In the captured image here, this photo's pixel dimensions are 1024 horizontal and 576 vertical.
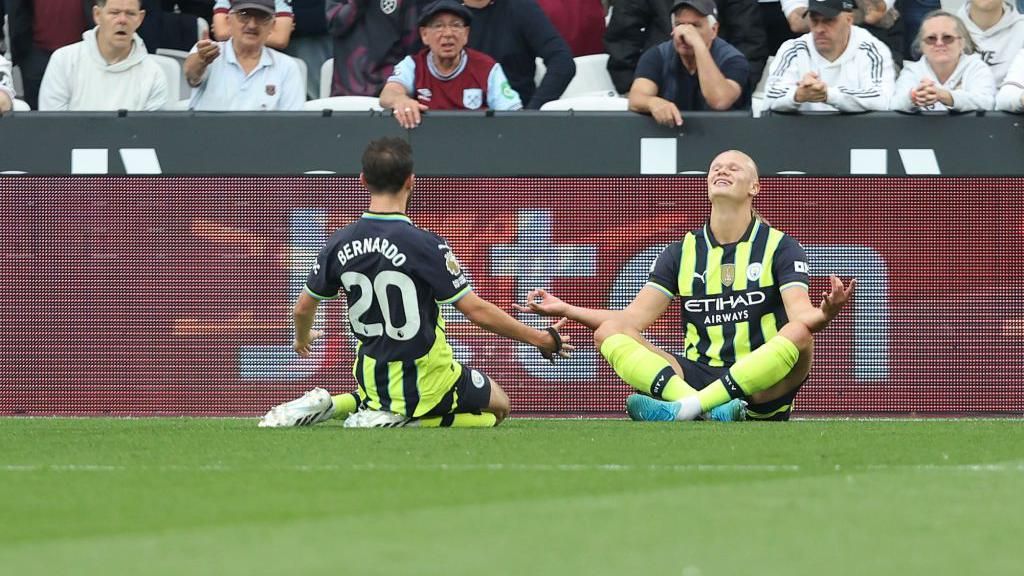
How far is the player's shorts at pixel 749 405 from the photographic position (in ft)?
29.3

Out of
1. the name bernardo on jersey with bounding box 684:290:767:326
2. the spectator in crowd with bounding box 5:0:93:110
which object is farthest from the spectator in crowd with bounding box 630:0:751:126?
the spectator in crowd with bounding box 5:0:93:110

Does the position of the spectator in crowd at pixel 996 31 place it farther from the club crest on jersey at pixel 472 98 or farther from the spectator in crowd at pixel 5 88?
the spectator in crowd at pixel 5 88

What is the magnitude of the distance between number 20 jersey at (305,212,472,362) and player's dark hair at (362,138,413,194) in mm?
131

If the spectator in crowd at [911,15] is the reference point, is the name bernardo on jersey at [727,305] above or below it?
below

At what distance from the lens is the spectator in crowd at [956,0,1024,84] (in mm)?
10727

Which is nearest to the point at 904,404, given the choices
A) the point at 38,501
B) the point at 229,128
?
the point at 229,128

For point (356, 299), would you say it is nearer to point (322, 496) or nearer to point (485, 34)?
point (322, 496)

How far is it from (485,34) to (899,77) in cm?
248

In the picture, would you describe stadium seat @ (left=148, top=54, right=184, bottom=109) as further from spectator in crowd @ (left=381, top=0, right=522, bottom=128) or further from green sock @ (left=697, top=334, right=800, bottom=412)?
green sock @ (left=697, top=334, right=800, bottom=412)

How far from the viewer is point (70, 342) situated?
32.4 feet

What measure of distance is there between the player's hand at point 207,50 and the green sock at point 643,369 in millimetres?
3058

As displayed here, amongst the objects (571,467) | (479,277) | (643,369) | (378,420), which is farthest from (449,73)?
(571,467)

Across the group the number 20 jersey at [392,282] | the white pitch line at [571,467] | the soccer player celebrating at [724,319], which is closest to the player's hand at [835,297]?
the soccer player celebrating at [724,319]

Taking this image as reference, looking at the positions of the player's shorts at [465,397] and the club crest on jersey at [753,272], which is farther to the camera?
the club crest on jersey at [753,272]
